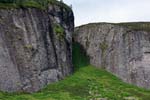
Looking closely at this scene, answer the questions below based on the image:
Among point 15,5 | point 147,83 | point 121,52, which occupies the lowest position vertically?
point 147,83

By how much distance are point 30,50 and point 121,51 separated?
1850cm

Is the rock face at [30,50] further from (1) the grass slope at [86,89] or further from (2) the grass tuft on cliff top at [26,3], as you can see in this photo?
(1) the grass slope at [86,89]

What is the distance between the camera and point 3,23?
64.1m

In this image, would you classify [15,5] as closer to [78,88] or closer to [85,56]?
[78,88]

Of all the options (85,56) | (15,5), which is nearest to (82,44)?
(85,56)

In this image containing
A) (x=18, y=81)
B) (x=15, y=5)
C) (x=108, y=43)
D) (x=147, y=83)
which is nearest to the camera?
(x=18, y=81)

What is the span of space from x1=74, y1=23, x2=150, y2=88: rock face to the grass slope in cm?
203

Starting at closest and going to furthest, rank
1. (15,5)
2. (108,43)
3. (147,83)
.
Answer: (15,5) < (147,83) < (108,43)

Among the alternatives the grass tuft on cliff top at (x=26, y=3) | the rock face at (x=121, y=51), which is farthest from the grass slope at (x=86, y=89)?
the grass tuft on cliff top at (x=26, y=3)

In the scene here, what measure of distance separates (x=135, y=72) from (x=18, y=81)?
71.8 ft

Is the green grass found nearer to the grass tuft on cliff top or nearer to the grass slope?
the grass slope

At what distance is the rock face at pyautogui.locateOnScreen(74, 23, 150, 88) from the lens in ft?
253

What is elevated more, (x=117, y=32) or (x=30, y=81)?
(x=117, y=32)

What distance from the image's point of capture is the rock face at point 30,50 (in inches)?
2470
